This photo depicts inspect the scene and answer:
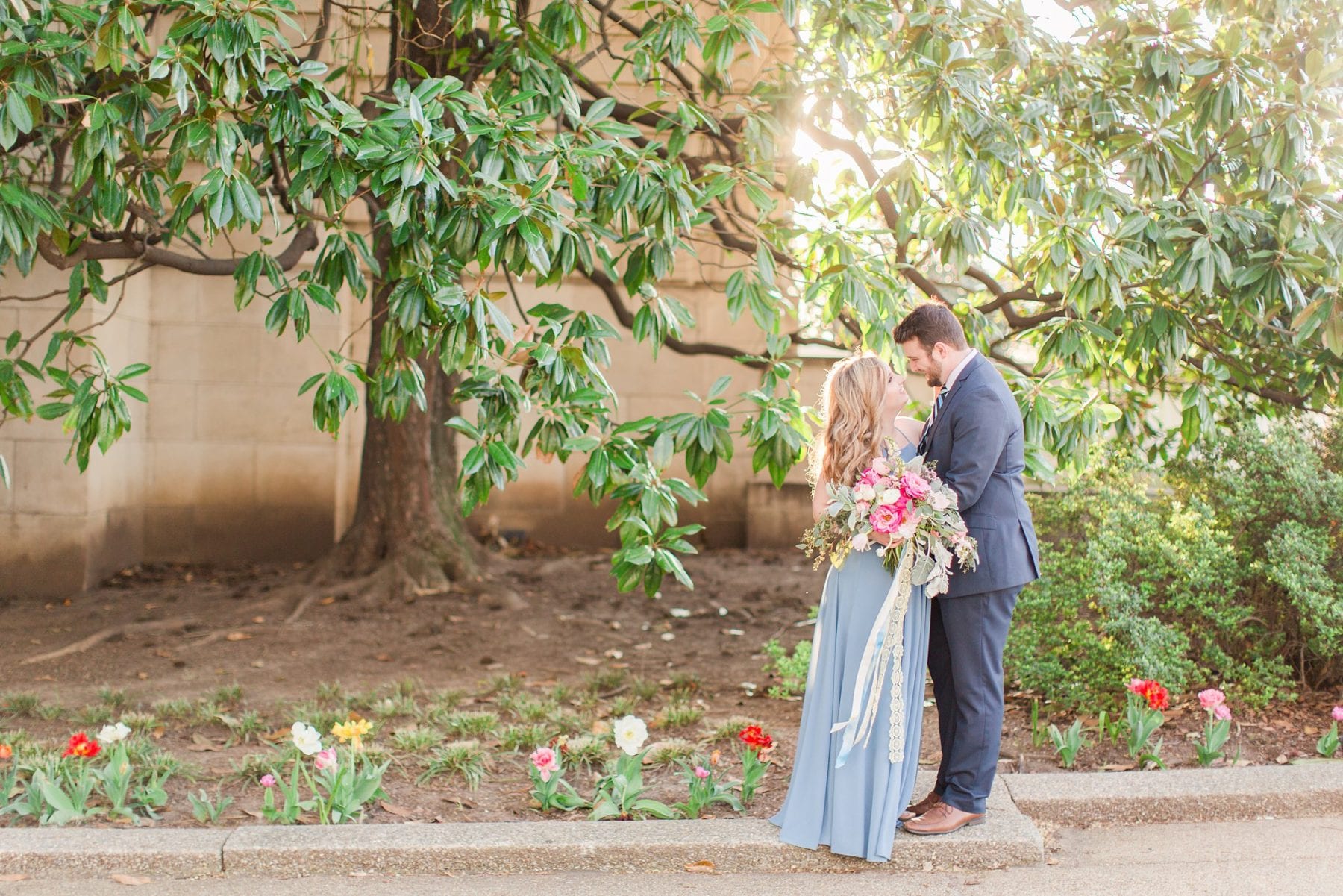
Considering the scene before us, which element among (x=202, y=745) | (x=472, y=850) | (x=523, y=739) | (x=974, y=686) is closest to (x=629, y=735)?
(x=472, y=850)

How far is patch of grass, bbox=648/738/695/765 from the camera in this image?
5.12m

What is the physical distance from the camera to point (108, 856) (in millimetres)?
4008

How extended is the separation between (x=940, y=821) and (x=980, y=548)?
3.28ft

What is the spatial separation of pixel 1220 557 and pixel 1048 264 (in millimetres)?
1664

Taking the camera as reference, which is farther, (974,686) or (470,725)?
(470,725)

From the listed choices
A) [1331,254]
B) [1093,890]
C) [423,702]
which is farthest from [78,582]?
→ [1331,254]

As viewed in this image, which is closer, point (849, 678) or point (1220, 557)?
point (849, 678)

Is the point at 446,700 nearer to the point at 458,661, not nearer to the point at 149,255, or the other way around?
the point at 458,661

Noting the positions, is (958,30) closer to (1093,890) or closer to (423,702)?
(1093,890)

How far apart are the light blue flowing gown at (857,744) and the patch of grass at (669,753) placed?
A: 3.57ft

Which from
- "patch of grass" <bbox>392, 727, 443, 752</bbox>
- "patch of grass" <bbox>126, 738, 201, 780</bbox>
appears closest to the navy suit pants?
"patch of grass" <bbox>392, 727, 443, 752</bbox>

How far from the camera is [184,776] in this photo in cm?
485

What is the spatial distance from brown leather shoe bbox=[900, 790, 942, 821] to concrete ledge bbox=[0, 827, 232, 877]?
2436 millimetres

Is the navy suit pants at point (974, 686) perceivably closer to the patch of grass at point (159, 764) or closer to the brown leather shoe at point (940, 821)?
the brown leather shoe at point (940, 821)
